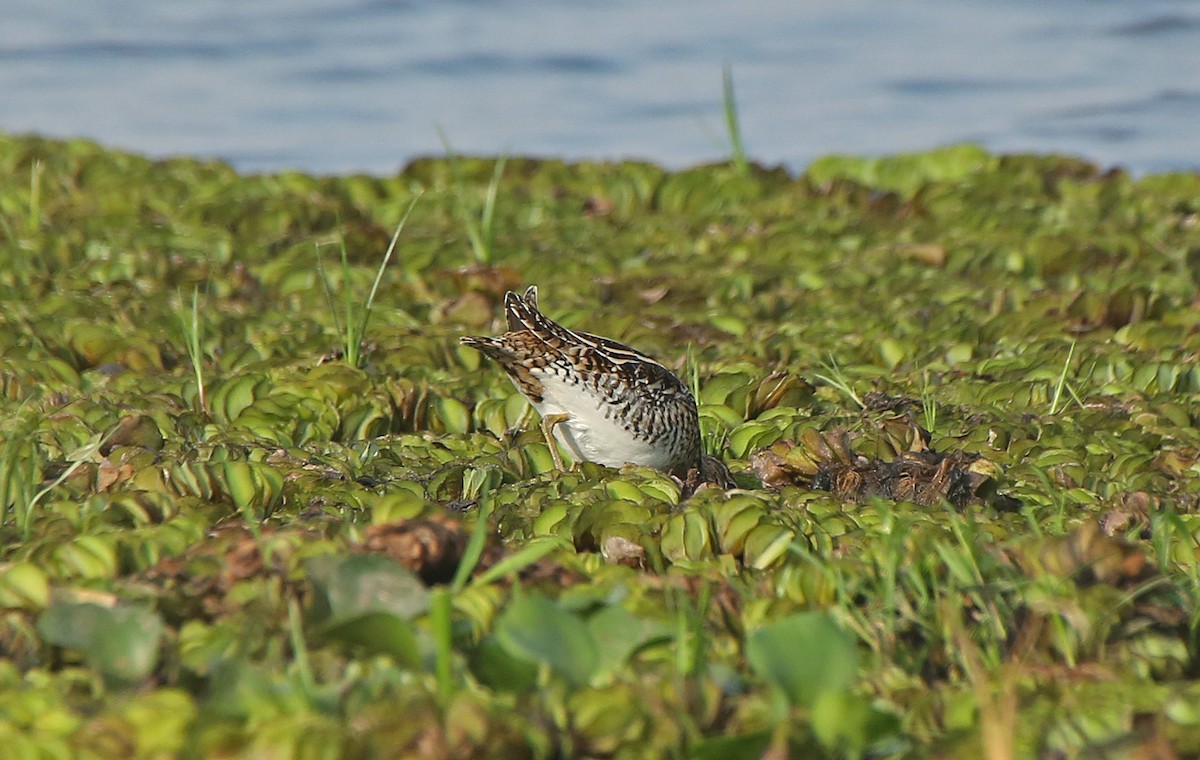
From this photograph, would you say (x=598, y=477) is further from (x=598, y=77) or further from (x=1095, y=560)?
(x=598, y=77)

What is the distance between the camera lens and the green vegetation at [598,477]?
315cm

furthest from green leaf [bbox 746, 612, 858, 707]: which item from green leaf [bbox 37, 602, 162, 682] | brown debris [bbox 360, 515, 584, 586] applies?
green leaf [bbox 37, 602, 162, 682]

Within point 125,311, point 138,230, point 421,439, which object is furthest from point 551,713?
point 138,230

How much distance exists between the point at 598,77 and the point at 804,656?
13.6m

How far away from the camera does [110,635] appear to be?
324 centimetres

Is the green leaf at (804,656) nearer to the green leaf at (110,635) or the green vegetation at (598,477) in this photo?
the green vegetation at (598,477)

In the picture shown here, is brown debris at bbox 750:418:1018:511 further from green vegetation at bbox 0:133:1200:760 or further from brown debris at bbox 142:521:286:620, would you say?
brown debris at bbox 142:521:286:620

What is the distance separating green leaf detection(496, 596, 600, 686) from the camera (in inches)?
128

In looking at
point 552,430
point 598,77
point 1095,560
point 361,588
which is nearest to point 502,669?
point 361,588

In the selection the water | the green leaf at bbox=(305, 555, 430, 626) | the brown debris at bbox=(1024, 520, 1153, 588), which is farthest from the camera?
the water

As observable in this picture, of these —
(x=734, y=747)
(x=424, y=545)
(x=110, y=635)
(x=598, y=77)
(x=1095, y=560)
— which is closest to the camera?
(x=734, y=747)

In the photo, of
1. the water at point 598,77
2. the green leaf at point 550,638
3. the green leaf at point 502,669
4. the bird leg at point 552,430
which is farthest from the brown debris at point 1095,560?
the water at point 598,77

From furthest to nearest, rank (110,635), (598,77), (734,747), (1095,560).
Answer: (598,77) < (1095,560) < (110,635) < (734,747)

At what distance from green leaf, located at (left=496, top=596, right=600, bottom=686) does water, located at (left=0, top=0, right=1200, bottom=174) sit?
9.51 metres
